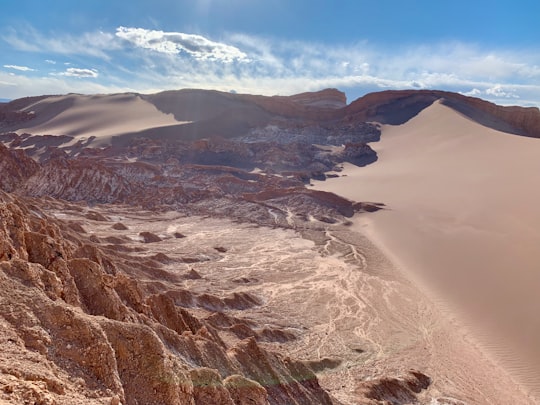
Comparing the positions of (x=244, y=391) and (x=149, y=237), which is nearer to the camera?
(x=244, y=391)

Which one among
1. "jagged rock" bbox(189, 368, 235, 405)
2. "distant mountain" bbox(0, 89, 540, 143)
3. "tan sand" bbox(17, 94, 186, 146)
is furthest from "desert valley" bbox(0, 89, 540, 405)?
"tan sand" bbox(17, 94, 186, 146)

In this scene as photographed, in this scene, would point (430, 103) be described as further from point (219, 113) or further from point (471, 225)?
point (471, 225)

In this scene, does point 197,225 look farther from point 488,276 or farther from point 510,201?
point 510,201

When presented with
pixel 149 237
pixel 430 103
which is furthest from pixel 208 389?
pixel 430 103

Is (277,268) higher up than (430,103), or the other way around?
(430,103)

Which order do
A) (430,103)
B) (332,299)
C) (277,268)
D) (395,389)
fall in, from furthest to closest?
(430,103)
(277,268)
(332,299)
(395,389)

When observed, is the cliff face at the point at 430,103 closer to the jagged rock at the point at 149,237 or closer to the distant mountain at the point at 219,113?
the distant mountain at the point at 219,113

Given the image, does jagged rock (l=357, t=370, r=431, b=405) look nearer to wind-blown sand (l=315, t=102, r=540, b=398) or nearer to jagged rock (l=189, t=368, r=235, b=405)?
wind-blown sand (l=315, t=102, r=540, b=398)
